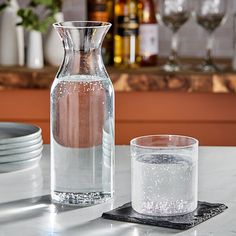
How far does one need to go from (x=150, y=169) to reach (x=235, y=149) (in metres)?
0.60

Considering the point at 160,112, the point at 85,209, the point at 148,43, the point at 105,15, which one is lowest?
the point at 160,112

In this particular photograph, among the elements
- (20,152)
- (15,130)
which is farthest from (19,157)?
(15,130)

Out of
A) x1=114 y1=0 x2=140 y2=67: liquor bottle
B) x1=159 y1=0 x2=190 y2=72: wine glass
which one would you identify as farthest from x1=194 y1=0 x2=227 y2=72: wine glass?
x1=114 y1=0 x2=140 y2=67: liquor bottle

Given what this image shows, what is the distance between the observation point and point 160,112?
3018mm

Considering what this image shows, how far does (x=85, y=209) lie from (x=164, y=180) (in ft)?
0.49

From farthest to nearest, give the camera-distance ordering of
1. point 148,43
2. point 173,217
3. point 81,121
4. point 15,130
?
1. point 148,43
2. point 15,130
3. point 81,121
4. point 173,217

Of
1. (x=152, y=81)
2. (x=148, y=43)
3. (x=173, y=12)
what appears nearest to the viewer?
(x=152, y=81)

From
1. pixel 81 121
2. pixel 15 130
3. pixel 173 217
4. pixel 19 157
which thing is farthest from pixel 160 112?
pixel 173 217

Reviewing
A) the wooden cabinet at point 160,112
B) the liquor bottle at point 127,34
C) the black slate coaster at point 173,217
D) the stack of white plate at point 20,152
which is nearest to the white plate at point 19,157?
the stack of white plate at point 20,152

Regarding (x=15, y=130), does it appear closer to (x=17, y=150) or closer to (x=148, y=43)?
(x=17, y=150)

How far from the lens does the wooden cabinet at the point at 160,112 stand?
3006 millimetres

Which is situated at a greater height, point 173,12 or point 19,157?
point 173,12

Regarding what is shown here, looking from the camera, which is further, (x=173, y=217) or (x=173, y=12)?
(x=173, y=12)

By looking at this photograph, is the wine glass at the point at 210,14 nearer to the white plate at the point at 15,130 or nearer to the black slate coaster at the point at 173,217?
the white plate at the point at 15,130
